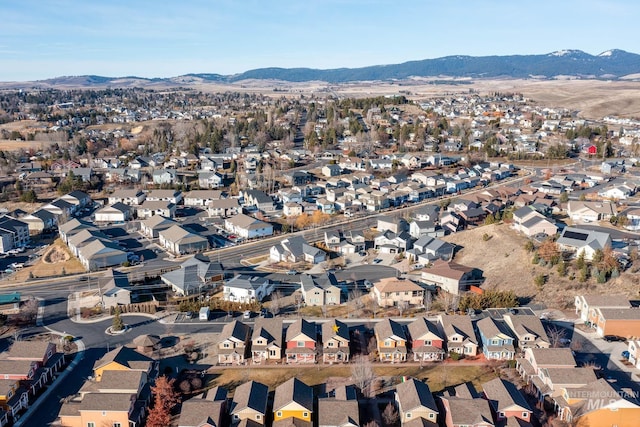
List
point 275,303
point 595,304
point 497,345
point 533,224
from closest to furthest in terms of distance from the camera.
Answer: point 497,345, point 595,304, point 275,303, point 533,224

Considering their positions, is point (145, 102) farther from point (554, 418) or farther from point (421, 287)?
point (554, 418)

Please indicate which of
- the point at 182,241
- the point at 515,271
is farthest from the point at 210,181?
the point at 515,271

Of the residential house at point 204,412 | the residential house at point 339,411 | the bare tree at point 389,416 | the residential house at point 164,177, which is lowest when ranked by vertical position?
the bare tree at point 389,416

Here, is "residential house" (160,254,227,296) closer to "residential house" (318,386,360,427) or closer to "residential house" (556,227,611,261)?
"residential house" (318,386,360,427)

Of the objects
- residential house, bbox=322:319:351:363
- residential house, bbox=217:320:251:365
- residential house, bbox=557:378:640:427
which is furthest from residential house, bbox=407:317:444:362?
residential house, bbox=217:320:251:365

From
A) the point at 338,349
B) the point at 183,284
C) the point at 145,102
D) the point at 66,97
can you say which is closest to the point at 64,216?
the point at 183,284

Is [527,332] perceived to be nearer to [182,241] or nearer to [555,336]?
[555,336]

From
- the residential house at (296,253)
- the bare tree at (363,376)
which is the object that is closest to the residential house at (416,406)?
the bare tree at (363,376)

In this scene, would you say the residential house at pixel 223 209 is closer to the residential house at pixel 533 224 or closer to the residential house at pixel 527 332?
the residential house at pixel 533 224
